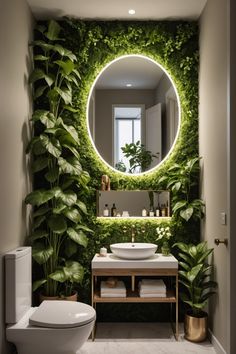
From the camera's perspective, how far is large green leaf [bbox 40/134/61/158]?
3.45 metres

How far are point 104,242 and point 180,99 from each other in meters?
1.49

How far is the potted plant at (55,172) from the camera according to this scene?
138 inches

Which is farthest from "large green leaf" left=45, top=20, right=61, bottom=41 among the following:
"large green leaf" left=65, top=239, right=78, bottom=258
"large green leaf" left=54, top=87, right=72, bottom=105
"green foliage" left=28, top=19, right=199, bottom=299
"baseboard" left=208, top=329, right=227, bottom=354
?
"baseboard" left=208, top=329, right=227, bottom=354

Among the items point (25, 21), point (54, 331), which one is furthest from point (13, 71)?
point (54, 331)

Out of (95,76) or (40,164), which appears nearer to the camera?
(40,164)

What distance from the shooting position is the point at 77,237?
11.7ft

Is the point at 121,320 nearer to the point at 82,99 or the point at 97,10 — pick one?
the point at 82,99

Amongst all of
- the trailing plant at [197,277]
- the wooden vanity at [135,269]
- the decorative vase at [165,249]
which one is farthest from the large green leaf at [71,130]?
the trailing plant at [197,277]

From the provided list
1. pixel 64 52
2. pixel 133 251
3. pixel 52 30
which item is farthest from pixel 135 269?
pixel 52 30

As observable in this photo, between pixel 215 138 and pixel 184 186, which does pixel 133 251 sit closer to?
pixel 184 186

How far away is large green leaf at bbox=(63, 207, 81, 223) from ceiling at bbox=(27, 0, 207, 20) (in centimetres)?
172

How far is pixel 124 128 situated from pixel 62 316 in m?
1.86

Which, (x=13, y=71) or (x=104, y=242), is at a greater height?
(x=13, y=71)

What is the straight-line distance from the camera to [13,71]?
10.3ft
